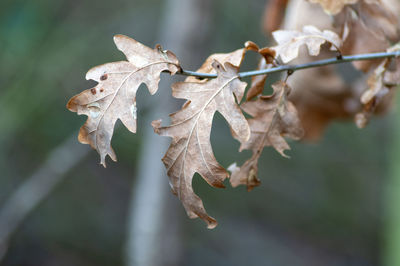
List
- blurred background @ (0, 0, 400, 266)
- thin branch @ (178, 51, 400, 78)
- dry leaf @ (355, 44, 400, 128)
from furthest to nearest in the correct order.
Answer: blurred background @ (0, 0, 400, 266), dry leaf @ (355, 44, 400, 128), thin branch @ (178, 51, 400, 78)

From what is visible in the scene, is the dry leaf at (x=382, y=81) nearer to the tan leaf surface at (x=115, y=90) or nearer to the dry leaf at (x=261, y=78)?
the dry leaf at (x=261, y=78)

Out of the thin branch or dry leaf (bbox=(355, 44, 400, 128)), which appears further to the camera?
dry leaf (bbox=(355, 44, 400, 128))

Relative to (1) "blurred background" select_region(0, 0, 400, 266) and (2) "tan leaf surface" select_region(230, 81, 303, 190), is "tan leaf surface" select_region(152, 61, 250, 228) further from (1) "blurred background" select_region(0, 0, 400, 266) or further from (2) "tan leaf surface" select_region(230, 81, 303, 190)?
(1) "blurred background" select_region(0, 0, 400, 266)

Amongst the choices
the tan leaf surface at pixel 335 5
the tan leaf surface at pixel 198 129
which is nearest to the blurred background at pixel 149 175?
the tan leaf surface at pixel 335 5

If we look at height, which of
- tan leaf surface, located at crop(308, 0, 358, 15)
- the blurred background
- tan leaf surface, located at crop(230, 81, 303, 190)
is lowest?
the blurred background

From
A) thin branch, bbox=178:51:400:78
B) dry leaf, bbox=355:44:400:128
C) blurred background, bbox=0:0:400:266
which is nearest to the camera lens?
thin branch, bbox=178:51:400:78

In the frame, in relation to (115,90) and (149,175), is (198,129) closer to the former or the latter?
(115,90)

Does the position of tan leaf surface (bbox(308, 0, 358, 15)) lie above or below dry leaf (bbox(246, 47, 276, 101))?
above

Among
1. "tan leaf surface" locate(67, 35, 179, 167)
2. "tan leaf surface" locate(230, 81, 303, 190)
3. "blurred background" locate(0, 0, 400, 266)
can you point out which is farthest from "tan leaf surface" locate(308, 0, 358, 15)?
"blurred background" locate(0, 0, 400, 266)
